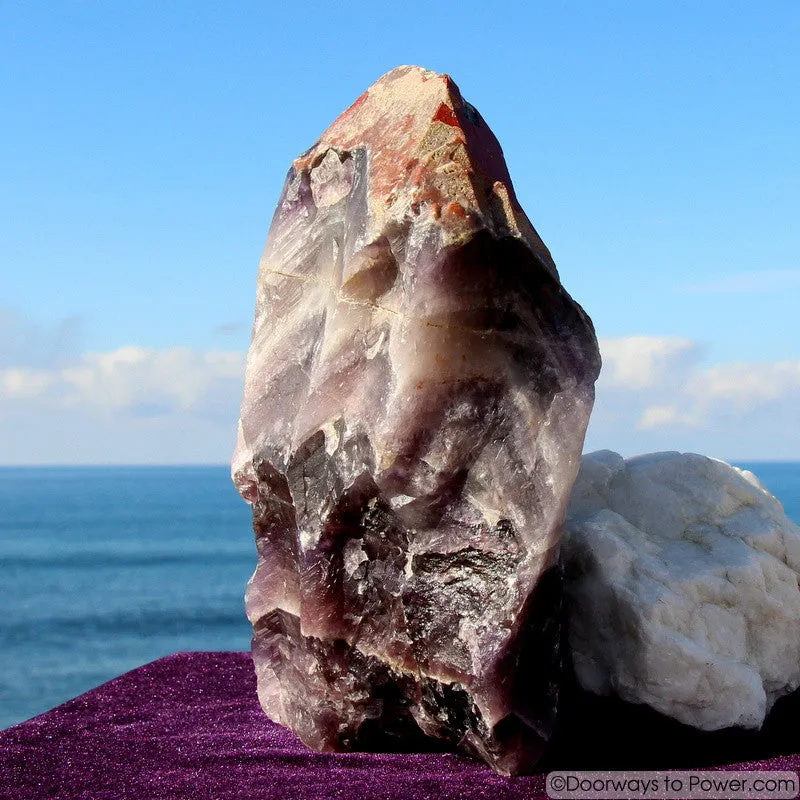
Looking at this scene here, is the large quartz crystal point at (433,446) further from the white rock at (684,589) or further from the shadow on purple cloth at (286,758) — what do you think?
the white rock at (684,589)

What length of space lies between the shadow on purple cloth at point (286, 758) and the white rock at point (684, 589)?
3.9 inches

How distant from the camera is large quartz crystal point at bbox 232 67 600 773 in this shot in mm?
2734

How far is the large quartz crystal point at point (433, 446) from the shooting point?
2734mm

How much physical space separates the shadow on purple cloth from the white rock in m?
0.10

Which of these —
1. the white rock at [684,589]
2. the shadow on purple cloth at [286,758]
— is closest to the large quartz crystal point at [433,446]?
the shadow on purple cloth at [286,758]

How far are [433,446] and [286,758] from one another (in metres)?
1.06

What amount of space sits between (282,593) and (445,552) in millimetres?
683

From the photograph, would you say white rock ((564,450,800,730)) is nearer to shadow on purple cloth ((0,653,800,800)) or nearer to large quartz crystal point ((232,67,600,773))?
shadow on purple cloth ((0,653,800,800))

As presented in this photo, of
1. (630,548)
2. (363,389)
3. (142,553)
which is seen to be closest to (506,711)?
(630,548)

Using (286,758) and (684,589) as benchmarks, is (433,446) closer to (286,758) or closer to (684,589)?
(684,589)

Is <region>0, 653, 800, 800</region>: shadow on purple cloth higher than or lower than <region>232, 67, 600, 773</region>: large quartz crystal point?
lower

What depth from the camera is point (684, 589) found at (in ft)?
10.1

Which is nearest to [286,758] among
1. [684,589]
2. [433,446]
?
[433,446]

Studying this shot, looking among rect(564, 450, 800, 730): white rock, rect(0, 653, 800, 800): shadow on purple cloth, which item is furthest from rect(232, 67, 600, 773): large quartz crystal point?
rect(564, 450, 800, 730): white rock
